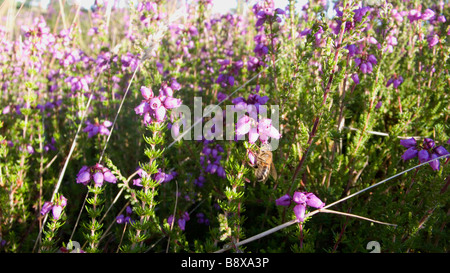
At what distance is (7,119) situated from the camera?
408cm

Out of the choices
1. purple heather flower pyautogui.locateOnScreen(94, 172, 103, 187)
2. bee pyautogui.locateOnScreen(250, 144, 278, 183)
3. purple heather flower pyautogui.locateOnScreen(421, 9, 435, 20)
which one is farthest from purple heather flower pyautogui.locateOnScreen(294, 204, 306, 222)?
purple heather flower pyautogui.locateOnScreen(421, 9, 435, 20)

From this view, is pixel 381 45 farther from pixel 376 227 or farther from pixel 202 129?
pixel 202 129

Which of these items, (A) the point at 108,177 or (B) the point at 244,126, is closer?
(B) the point at 244,126

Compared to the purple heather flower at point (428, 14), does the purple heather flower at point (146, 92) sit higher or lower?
lower

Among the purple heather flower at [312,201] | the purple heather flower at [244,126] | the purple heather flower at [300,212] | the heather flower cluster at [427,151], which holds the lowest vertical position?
the purple heather flower at [300,212]

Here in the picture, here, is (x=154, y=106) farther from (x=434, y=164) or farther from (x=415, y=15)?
(x=415, y=15)

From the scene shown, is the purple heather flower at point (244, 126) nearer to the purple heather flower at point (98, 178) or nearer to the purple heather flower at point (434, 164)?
the purple heather flower at point (98, 178)

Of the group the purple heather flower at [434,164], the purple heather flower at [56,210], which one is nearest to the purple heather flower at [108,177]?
the purple heather flower at [56,210]

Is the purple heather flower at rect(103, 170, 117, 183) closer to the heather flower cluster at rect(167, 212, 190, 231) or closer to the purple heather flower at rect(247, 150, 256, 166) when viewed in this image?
the heather flower cluster at rect(167, 212, 190, 231)

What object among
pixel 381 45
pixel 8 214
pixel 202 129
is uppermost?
pixel 381 45

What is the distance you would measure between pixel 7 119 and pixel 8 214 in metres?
1.58

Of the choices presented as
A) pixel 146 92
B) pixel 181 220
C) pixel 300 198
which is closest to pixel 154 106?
pixel 146 92
